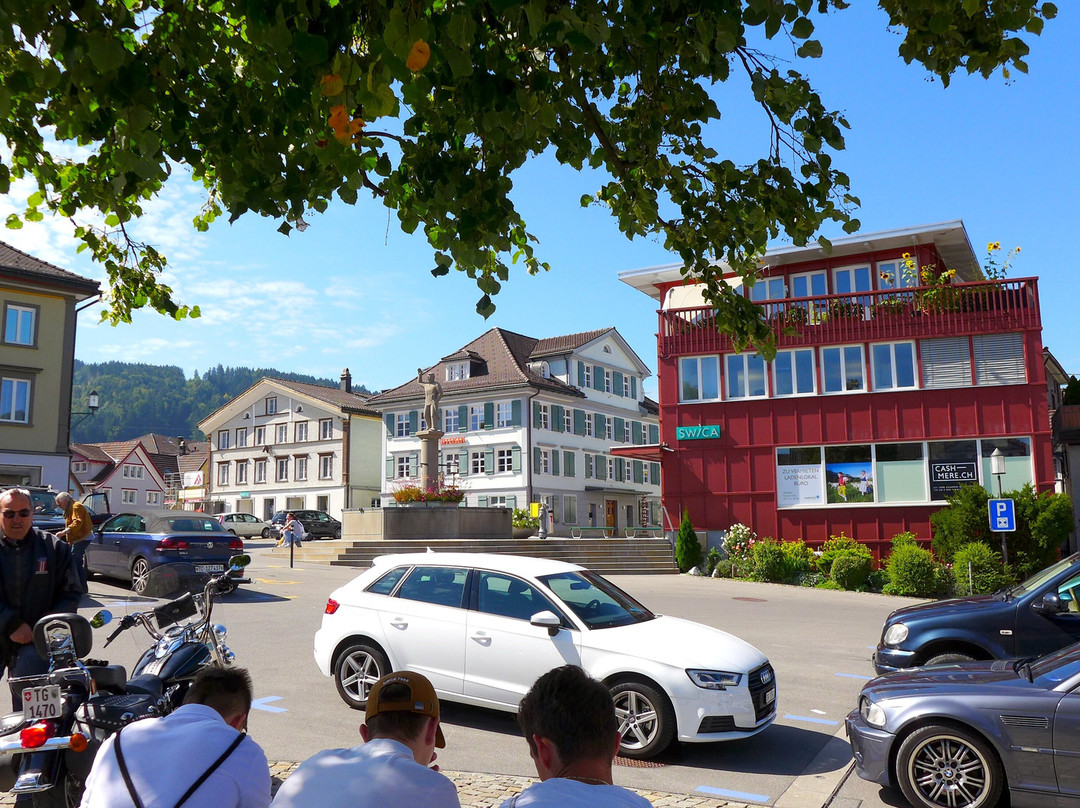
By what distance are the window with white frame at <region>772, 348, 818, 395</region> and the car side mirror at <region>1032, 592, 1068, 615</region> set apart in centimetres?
2298

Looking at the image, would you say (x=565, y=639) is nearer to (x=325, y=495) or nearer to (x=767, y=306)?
(x=767, y=306)

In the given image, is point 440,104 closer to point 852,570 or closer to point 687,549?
point 852,570

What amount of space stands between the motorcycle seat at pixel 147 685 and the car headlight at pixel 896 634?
6888mm

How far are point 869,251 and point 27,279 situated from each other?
33644mm

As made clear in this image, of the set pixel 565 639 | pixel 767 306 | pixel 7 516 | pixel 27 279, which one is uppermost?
pixel 27 279

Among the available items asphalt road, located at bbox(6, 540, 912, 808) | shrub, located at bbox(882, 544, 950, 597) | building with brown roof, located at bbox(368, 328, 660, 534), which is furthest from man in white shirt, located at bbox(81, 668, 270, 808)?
building with brown roof, located at bbox(368, 328, 660, 534)

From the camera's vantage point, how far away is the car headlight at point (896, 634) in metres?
8.92

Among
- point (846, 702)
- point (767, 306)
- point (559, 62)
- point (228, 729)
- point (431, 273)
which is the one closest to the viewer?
point (228, 729)

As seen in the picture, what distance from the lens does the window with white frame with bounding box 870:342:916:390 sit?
97.3 feet

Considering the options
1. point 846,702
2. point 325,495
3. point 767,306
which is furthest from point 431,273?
point 325,495

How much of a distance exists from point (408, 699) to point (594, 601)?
5289 mm

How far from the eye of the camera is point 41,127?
6.04 m

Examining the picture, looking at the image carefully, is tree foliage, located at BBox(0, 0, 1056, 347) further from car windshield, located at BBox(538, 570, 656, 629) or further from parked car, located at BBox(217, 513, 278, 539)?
parked car, located at BBox(217, 513, 278, 539)

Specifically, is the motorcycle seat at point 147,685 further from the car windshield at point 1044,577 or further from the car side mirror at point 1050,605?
the car windshield at point 1044,577
